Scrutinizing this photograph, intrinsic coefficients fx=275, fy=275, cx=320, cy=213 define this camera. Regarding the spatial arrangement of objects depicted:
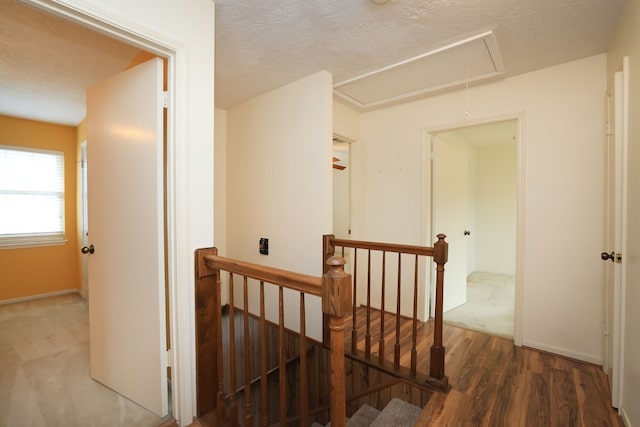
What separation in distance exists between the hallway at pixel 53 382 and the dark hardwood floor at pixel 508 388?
56 centimetres

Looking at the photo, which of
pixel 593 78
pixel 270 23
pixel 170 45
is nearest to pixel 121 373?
pixel 170 45

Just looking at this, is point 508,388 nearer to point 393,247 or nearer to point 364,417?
point 364,417

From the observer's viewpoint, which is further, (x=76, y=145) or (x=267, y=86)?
(x=76, y=145)

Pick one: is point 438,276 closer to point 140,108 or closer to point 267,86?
point 140,108

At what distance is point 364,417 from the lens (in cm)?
192

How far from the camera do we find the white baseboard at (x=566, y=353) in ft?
6.84

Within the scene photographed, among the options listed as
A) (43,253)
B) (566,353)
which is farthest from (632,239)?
(43,253)

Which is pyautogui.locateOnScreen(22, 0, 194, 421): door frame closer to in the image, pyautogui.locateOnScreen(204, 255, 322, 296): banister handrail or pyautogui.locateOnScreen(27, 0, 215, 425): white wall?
pyautogui.locateOnScreen(27, 0, 215, 425): white wall

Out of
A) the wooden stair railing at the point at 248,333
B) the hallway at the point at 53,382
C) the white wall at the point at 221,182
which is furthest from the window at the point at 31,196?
the wooden stair railing at the point at 248,333

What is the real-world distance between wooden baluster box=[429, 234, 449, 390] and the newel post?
1.07 meters

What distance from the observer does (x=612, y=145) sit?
70.4 inches

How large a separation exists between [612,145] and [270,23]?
2.33 metres

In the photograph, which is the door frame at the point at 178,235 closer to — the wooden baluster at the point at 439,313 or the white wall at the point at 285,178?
the white wall at the point at 285,178

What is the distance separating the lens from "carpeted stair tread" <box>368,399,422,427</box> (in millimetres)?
1609
